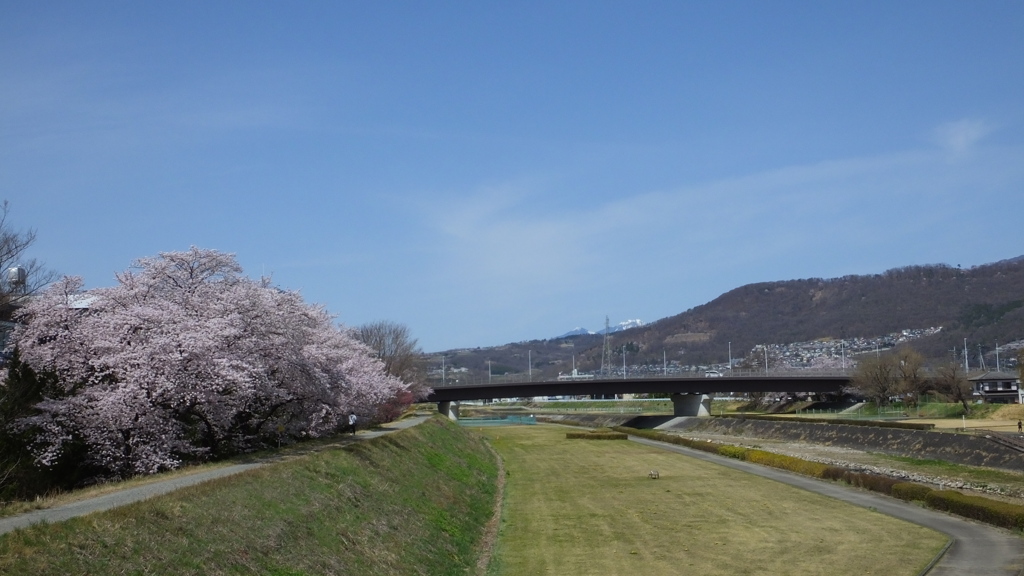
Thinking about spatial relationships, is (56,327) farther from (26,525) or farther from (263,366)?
(26,525)

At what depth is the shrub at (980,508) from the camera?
1107 inches

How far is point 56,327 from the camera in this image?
2944 cm

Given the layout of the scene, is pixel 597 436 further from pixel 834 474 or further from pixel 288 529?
pixel 288 529

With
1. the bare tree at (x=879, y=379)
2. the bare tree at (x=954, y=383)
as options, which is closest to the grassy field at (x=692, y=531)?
the bare tree at (x=954, y=383)

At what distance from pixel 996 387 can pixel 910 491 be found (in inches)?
3711

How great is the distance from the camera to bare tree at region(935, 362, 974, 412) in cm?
8994

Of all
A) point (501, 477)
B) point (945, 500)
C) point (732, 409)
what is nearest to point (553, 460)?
point (501, 477)

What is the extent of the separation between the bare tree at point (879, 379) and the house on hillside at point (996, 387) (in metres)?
20.1

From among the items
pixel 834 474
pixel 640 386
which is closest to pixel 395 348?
pixel 640 386

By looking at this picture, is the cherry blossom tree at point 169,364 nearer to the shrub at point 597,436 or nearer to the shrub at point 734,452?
the shrub at point 734,452

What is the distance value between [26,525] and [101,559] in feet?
8.66

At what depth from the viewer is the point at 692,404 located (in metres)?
113

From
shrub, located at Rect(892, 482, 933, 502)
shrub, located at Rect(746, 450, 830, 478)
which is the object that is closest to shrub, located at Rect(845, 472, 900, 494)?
shrub, located at Rect(892, 482, 933, 502)

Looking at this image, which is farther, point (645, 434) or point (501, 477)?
point (645, 434)
